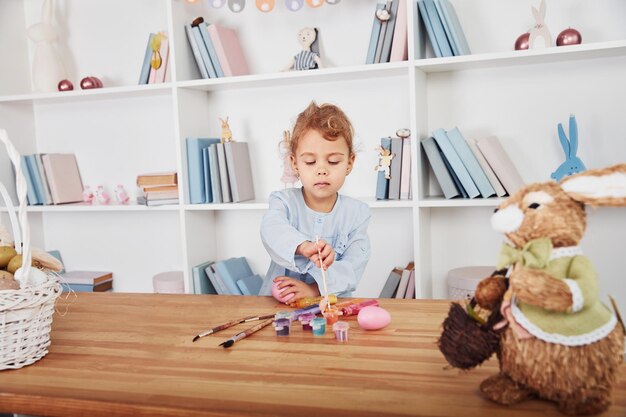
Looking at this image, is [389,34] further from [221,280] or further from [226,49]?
[221,280]

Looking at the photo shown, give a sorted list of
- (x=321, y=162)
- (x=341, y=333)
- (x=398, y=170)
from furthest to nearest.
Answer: (x=398, y=170)
(x=321, y=162)
(x=341, y=333)

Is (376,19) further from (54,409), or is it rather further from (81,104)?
(54,409)

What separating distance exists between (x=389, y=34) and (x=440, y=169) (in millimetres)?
599

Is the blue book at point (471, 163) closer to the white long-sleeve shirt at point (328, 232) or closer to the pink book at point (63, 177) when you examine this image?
the white long-sleeve shirt at point (328, 232)

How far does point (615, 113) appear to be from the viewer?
2574mm

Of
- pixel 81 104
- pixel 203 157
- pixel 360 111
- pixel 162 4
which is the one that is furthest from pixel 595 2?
pixel 81 104

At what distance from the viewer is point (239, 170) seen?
2.89m

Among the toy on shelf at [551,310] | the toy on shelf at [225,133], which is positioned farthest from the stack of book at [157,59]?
the toy on shelf at [551,310]

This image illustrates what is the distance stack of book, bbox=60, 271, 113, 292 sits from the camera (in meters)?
3.22

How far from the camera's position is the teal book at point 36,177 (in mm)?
3156

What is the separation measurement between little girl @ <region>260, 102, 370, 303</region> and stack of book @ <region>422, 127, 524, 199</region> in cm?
69

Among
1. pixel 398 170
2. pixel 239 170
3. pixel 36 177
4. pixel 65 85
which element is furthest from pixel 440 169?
pixel 36 177

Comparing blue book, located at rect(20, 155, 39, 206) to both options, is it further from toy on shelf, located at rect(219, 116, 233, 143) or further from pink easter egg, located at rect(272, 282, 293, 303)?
pink easter egg, located at rect(272, 282, 293, 303)

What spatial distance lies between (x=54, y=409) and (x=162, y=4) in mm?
2610
